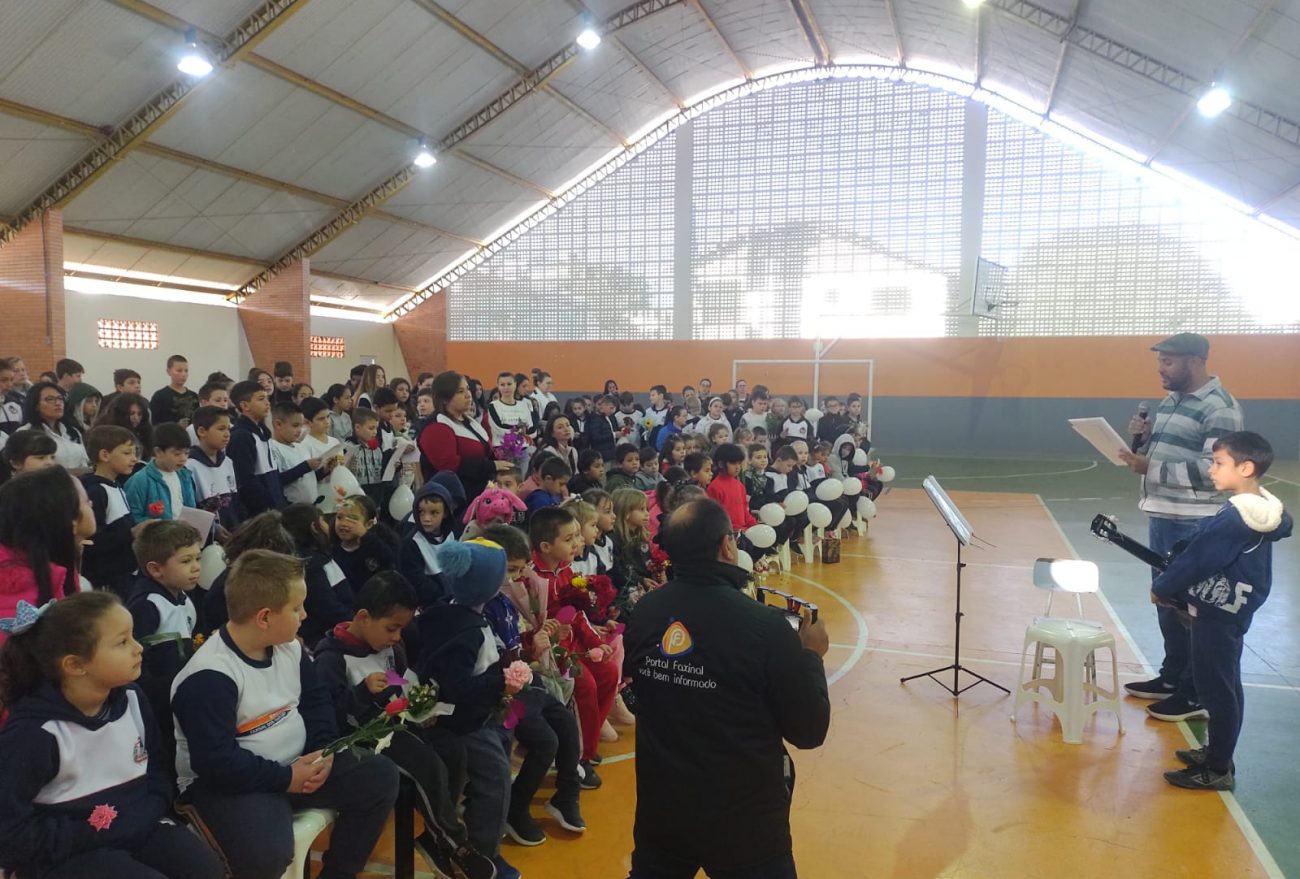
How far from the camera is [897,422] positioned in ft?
64.6

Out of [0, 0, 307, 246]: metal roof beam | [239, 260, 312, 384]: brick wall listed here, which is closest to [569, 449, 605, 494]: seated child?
[0, 0, 307, 246]: metal roof beam

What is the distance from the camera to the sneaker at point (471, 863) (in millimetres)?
2875

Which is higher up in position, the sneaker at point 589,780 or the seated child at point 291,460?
the seated child at point 291,460

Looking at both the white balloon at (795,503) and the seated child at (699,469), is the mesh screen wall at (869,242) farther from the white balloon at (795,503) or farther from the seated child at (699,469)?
the seated child at (699,469)

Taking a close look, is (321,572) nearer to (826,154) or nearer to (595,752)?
(595,752)

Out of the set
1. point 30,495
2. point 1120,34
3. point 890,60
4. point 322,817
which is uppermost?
point 890,60

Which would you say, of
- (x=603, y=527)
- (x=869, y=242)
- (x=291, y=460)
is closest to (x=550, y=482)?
(x=603, y=527)

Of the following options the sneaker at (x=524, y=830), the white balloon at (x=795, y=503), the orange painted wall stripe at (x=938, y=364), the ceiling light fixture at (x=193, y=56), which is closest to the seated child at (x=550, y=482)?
the sneaker at (x=524, y=830)

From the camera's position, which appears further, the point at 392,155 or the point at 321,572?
the point at 392,155

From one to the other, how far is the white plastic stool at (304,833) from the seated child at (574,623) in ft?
4.23

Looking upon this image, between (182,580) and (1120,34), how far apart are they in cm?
1383

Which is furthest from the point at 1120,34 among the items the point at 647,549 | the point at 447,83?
the point at 647,549

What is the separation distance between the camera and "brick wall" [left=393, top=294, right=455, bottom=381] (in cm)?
2278

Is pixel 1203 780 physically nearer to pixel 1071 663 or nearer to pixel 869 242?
pixel 1071 663
